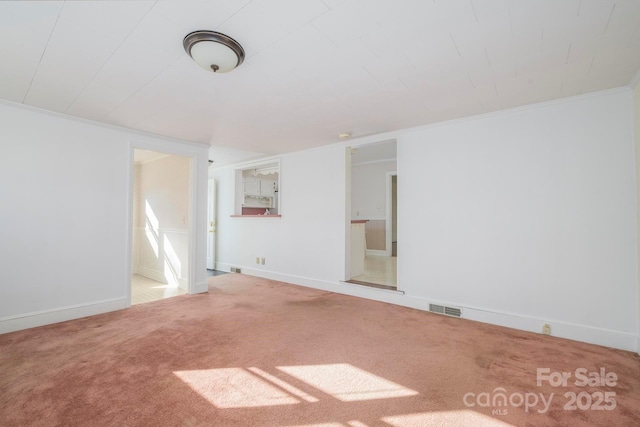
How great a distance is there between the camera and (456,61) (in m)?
2.11

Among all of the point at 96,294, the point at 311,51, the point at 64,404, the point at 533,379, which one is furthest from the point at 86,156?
the point at 533,379

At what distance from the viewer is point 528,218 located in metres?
2.93

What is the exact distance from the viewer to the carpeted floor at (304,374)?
1.62 metres

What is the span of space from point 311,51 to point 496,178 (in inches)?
97.0

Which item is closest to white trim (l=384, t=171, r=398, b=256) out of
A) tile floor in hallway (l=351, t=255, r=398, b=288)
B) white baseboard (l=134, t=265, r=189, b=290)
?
tile floor in hallway (l=351, t=255, r=398, b=288)

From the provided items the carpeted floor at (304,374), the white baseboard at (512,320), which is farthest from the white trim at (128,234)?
the white baseboard at (512,320)

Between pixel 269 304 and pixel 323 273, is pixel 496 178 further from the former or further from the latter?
pixel 269 304

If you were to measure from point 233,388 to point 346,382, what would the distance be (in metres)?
0.78

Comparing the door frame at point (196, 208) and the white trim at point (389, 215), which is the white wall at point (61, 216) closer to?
the door frame at point (196, 208)

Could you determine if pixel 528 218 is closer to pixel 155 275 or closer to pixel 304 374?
pixel 304 374

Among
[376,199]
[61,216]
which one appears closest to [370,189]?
[376,199]

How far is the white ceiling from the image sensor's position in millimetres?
1591

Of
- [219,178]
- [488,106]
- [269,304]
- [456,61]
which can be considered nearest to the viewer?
[456,61]

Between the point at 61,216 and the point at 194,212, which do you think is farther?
the point at 194,212
